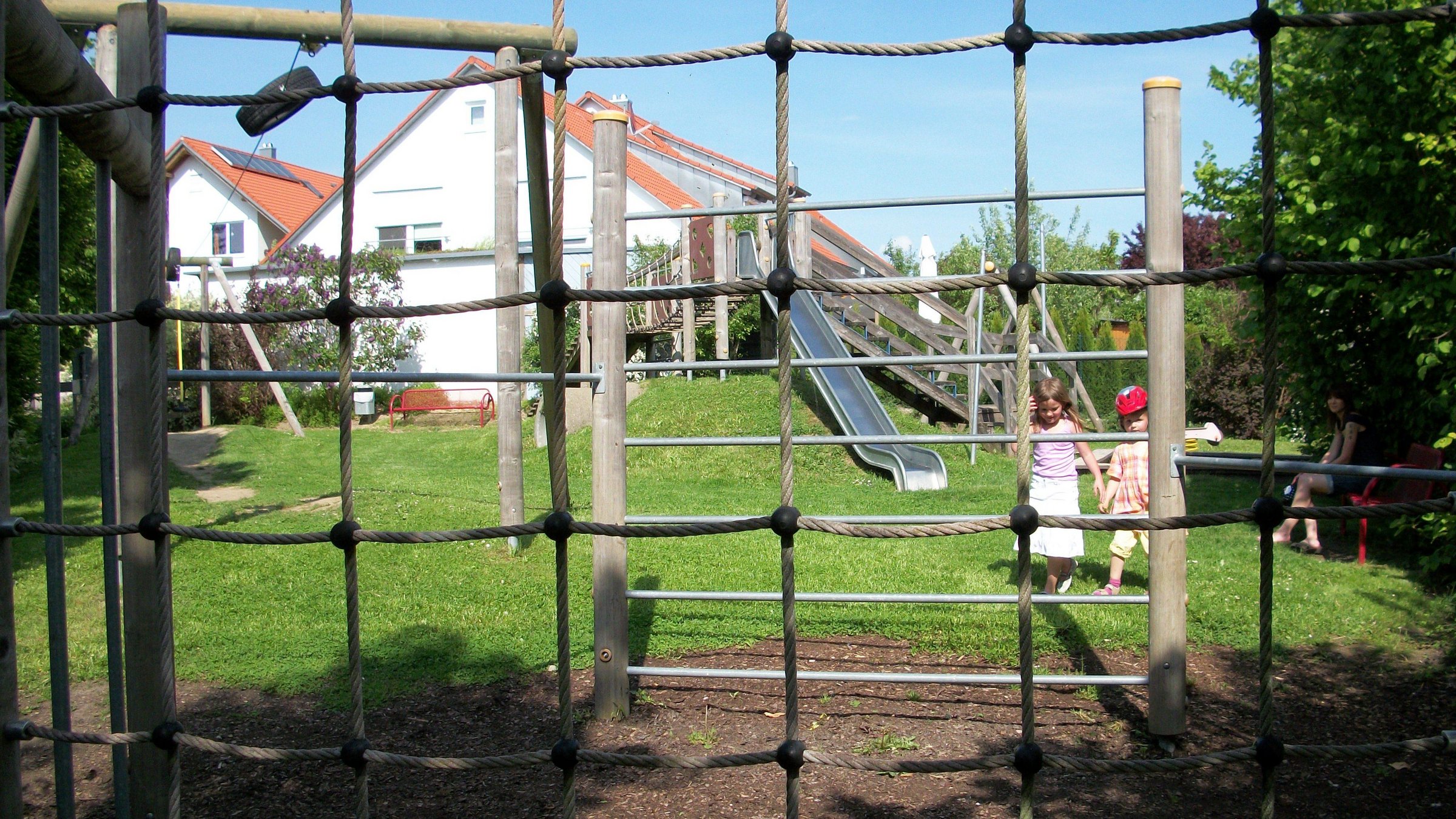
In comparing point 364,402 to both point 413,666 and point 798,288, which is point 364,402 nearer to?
point 413,666

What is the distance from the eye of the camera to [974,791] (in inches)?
121

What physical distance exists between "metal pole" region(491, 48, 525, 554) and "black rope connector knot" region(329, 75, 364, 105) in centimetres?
411

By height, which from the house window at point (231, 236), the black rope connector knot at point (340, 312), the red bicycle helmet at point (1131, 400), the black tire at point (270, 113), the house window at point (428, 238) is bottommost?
the red bicycle helmet at point (1131, 400)

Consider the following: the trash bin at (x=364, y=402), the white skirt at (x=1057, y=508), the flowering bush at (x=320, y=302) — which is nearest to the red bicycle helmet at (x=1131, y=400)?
the white skirt at (x=1057, y=508)

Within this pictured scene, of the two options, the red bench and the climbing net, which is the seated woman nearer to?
the climbing net

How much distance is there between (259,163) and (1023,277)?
95.1 feet

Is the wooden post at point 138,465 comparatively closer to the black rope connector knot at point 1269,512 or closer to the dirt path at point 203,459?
the black rope connector knot at point 1269,512

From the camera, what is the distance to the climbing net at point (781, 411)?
1.80 meters

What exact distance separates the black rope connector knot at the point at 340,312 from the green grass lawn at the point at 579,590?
2190 mm

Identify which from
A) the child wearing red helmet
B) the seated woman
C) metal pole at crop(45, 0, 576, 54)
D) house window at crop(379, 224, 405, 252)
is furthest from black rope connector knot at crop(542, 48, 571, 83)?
house window at crop(379, 224, 405, 252)

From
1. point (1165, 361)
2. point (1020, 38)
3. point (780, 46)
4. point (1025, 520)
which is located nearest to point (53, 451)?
point (780, 46)

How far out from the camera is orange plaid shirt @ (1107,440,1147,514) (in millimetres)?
5172

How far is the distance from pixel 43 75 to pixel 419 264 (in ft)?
67.8

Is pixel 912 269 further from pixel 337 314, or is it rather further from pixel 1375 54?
pixel 337 314
